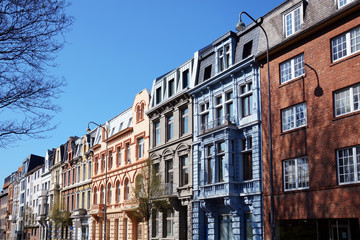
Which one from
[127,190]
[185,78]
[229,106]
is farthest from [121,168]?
[229,106]

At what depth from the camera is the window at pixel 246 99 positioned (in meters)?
27.0

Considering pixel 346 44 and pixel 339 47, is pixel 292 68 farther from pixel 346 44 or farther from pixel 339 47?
pixel 346 44

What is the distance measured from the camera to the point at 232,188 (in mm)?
26328

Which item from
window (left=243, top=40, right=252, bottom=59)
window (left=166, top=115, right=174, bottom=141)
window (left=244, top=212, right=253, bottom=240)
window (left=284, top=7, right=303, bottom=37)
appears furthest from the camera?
window (left=166, top=115, right=174, bottom=141)

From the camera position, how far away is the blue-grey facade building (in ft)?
85.0

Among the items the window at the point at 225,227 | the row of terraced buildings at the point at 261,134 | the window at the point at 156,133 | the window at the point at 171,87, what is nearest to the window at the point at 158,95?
the row of terraced buildings at the point at 261,134

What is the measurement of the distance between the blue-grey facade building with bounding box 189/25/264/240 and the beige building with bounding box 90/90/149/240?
868 cm

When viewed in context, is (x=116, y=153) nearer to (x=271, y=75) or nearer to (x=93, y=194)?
(x=93, y=194)

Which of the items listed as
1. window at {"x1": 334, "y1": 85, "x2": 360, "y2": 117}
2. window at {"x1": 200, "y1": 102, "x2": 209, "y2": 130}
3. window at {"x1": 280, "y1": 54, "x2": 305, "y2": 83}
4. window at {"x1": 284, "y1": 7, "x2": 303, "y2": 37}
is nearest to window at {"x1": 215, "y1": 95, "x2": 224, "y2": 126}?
window at {"x1": 200, "y1": 102, "x2": 209, "y2": 130}

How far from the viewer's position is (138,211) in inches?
1302

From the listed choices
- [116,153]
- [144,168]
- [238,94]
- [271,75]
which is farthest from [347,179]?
[116,153]

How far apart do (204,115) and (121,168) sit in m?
15.4

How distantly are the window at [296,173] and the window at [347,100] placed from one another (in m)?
3.16

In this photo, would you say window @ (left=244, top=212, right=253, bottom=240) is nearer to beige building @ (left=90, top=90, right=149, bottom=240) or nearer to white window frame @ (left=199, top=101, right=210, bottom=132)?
white window frame @ (left=199, top=101, right=210, bottom=132)
